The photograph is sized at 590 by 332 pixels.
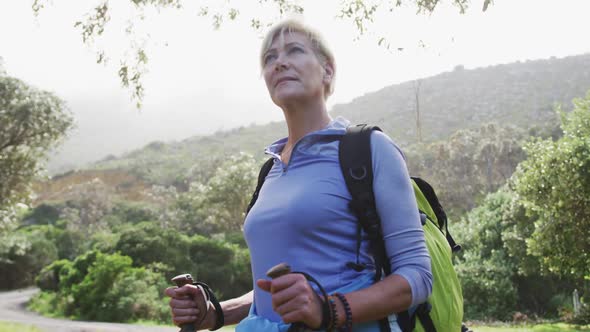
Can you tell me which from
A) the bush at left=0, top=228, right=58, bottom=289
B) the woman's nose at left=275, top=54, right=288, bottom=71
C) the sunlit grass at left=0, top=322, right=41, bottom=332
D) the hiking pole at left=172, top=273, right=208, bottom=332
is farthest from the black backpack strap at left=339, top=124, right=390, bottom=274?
the bush at left=0, top=228, right=58, bottom=289

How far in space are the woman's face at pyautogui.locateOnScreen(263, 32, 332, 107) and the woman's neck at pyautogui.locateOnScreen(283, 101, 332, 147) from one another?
0.10 feet

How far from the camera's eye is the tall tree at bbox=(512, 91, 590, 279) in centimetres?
1288

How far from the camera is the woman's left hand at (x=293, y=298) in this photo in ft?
4.22

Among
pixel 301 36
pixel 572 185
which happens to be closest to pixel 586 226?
pixel 572 185

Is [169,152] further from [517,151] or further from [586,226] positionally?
[586,226]

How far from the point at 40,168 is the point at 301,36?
987 inches

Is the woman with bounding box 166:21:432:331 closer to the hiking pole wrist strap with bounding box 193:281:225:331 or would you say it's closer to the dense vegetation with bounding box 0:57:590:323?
the hiking pole wrist strap with bounding box 193:281:225:331

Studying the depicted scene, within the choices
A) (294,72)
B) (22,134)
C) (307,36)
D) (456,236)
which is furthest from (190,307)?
(22,134)

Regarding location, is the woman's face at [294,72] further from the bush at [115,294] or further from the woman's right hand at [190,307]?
the bush at [115,294]

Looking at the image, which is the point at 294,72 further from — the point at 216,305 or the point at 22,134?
the point at 22,134

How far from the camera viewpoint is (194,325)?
6.28ft

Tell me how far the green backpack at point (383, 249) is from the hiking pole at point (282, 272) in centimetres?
26

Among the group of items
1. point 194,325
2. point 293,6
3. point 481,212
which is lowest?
point 481,212

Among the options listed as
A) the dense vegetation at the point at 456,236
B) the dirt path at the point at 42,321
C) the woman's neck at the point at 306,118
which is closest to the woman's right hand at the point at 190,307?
the woman's neck at the point at 306,118
